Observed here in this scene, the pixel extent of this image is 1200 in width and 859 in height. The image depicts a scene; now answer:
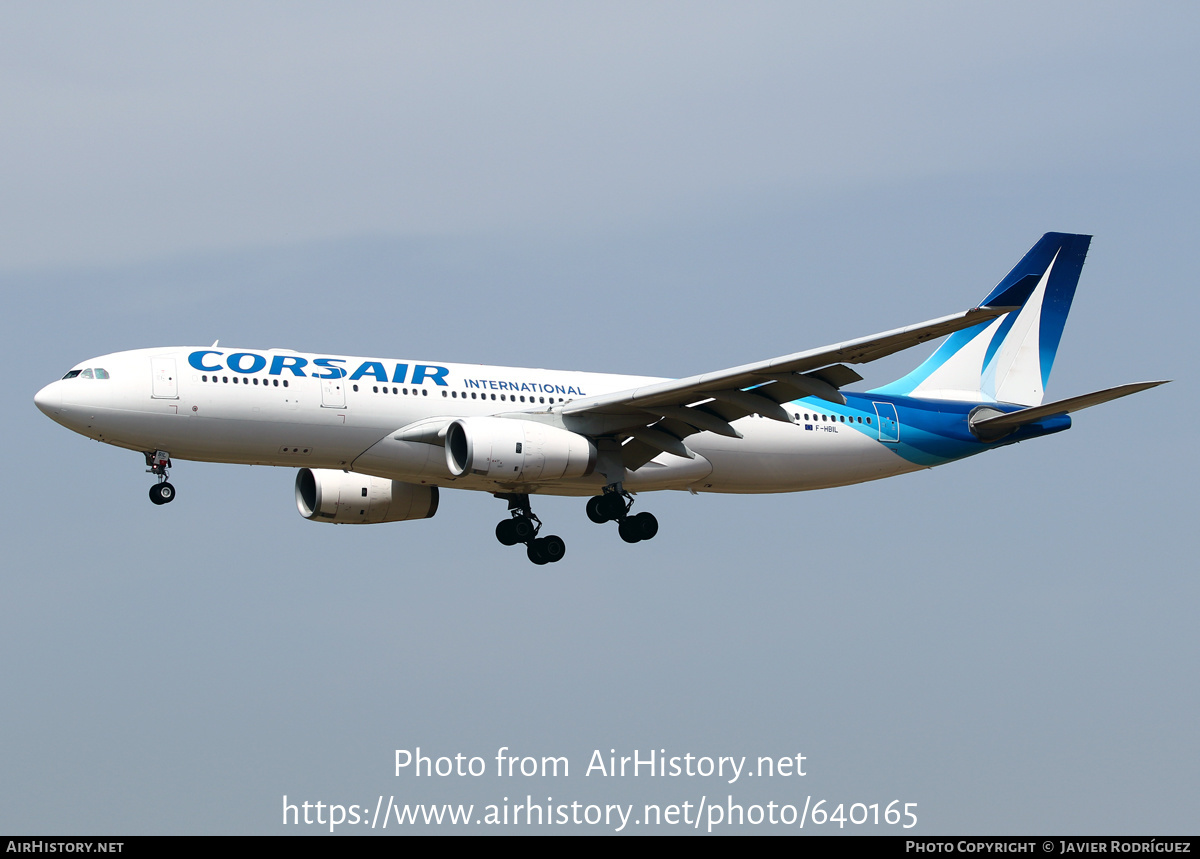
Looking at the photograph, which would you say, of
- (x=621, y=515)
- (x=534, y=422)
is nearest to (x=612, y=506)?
(x=621, y=515)

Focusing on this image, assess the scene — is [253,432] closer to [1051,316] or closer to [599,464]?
[599,464]

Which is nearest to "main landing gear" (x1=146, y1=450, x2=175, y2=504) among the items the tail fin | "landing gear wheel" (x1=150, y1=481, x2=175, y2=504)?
"landing gear wheel" (x1=150, y1=481, x2=175, y2=504)

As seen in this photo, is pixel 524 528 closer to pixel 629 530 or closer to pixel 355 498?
pixel 629 530

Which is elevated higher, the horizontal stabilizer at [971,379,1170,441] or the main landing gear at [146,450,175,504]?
the horizontal stabilizer at [971,379,1170,441]

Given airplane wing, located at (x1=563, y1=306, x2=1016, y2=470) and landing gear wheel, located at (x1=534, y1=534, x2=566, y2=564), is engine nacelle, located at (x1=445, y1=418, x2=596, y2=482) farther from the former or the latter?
landing gear wheel, located at (x1=534, y1=534, x2=566, y2=564)

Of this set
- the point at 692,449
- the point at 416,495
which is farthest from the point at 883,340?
the point at 416,495

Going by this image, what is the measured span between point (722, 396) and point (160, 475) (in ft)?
41.4

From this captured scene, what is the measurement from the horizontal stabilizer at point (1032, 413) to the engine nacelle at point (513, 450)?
11266 millimetres

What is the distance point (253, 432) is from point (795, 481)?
13.9 meters

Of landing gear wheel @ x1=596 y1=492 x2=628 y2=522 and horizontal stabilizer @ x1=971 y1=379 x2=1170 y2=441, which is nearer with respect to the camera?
horizontal stabilizer @ x1=971 y1=379 x2=1170 y2=441

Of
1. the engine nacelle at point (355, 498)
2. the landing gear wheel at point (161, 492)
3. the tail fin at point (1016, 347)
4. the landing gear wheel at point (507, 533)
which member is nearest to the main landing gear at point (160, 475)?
the landing gear wheel at point (161, 492)

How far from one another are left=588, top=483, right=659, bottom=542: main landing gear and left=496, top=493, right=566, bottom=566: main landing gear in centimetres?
194

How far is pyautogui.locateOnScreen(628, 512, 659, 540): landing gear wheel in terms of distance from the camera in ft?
127

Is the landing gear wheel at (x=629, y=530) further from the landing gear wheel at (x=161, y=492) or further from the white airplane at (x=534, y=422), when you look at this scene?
the landing gear wheel at (x=161, y=492)
